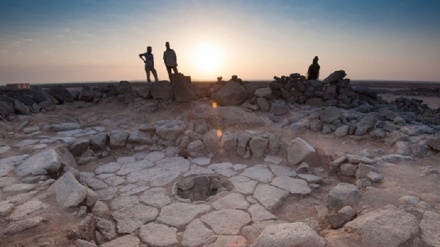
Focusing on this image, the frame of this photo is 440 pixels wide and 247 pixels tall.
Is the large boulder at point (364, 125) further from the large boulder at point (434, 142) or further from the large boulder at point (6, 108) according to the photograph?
the large boulder at point (6, 108)

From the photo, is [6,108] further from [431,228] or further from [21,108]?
[431,228]

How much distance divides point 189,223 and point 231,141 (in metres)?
2.64

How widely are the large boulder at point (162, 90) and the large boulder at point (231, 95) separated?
1589mm

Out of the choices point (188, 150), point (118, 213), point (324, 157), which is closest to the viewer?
point (118, 213)

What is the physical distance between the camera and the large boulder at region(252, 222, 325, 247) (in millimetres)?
2338

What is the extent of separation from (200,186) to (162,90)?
498cm

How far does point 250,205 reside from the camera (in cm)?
374

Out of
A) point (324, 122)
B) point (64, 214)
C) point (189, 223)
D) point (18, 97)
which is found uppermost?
point (18, 97)

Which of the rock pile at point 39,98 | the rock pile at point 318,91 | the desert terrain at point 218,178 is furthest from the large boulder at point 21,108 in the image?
the rock pile at point 318,91

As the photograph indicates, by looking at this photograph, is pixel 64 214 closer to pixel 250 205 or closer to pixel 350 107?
pixel 250 205

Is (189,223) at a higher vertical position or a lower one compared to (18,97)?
lower

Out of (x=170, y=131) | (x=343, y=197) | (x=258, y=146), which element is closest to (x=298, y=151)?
(x=258, y=146)

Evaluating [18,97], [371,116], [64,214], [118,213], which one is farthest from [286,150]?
[18,97]

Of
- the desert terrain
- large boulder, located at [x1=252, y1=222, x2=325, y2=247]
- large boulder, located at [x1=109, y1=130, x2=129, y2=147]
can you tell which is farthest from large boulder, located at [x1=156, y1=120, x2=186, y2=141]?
large boulder, located at [x1=252, y1=222, x2=325, y2=247]
